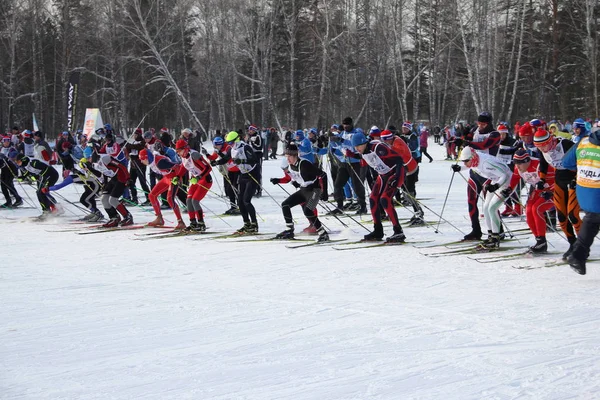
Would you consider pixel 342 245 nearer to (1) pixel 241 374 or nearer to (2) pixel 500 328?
(2) pixel 500 328

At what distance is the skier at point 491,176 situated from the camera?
28.4ft

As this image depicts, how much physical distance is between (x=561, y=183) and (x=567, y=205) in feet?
0.82

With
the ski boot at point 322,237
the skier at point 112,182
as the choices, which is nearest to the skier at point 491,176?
the ski boot at point 322,237

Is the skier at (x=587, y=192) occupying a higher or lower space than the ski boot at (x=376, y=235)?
higher

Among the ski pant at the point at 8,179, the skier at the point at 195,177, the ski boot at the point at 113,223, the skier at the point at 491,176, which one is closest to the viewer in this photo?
the skier at the point at 491,176

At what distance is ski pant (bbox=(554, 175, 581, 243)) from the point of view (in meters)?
7.53

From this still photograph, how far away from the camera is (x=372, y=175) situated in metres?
13.9

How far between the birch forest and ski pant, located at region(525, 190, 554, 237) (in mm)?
22122

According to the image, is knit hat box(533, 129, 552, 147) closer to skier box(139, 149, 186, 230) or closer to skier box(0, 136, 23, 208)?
skier box(139, 149, 186, 230)

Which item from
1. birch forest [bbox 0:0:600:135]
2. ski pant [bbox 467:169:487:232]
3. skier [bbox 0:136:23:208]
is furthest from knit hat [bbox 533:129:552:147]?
birch forest [bbox 0:0:600:135]

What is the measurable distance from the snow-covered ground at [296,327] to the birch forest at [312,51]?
21831 millimetres

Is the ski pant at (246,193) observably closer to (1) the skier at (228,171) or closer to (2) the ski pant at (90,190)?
(1) the skier at (228,171)

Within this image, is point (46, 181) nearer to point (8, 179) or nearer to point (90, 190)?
point (90, 190)

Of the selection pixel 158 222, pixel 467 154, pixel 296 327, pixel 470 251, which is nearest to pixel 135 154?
pixel 158 222
